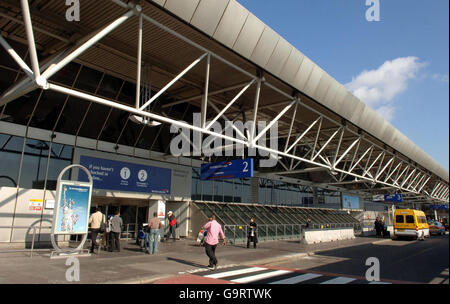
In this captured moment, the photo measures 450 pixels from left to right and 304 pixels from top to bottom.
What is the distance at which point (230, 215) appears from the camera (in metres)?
23.3

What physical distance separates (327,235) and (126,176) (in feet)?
50.4

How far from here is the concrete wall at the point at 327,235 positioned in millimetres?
21772

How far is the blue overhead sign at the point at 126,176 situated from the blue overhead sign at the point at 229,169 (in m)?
3.28

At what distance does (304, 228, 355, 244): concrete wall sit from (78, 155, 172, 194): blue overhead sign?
390 inches

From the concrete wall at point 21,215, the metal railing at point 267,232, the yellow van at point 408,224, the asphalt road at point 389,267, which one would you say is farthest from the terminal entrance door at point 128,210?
the yellow van at point 408,224

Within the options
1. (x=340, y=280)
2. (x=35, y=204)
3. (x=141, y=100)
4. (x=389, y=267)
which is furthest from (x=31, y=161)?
(x=389, y=267)

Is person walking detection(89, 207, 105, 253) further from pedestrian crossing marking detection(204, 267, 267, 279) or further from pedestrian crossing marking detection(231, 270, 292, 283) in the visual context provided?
pedestrian crossing marking detection(231, 270, 292, 283)

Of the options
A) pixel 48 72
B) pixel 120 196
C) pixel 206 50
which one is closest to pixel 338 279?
pixel 206 50

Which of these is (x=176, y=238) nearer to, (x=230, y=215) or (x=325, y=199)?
(x=230, y=215)

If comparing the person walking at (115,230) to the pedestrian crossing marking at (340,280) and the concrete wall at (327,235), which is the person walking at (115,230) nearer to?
the pedestrian crossing marking at (340,280)

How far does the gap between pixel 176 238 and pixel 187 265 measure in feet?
34.0

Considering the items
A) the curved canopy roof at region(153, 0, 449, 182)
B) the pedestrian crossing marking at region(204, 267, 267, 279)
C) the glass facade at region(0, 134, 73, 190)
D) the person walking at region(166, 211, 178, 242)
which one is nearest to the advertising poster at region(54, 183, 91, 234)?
the glass facade at region(0, 134, 73, 190)

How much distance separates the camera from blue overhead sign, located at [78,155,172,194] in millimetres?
17469

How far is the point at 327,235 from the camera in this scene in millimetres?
24406
